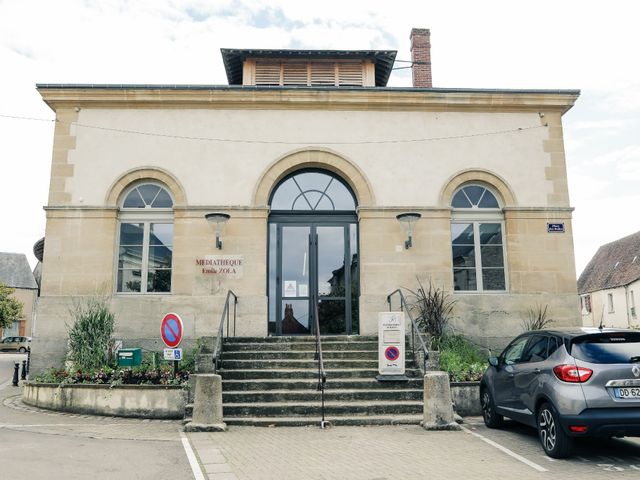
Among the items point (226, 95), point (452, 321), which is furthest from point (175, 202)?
point (452, 321)

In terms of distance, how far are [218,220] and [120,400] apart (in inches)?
172

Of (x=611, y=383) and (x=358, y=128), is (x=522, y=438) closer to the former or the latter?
(x=611, y=383)

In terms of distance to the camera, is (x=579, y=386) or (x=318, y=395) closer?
(x=579, y=386)

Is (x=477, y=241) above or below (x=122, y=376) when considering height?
above

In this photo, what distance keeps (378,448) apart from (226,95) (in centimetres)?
921

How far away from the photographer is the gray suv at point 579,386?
6730 mm

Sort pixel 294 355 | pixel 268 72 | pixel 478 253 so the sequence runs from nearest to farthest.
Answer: pixel 294 355 → pixel 478 253 → pixel 268 72

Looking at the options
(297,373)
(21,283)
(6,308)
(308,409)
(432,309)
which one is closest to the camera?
(308,409)

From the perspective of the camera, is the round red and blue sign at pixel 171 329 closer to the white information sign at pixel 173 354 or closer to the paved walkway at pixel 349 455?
the white information sign at pixel 173 354

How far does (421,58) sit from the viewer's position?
17.0 m

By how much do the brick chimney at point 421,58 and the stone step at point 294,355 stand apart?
8.75 meters

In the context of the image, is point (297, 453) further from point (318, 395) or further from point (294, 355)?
point (294, 355)

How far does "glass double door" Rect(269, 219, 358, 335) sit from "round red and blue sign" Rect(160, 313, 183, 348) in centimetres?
319

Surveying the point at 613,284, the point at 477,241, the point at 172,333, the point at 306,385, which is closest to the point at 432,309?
the point at 477,241
